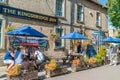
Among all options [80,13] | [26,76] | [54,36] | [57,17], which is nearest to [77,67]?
[26,76]

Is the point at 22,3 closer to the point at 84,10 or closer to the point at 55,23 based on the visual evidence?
the point at 55,23

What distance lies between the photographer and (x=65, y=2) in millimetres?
22203

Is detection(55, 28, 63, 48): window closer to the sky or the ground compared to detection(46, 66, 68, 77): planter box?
closer to the sky

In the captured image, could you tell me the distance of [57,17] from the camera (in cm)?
2094

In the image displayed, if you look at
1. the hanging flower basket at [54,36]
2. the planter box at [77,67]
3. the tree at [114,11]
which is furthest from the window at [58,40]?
the tree at [114,11]

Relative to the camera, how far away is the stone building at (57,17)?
53.4 ft

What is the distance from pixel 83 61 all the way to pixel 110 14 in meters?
14.8

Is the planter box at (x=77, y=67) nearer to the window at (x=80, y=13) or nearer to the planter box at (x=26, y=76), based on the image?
the planter box at (x=26, y=76)

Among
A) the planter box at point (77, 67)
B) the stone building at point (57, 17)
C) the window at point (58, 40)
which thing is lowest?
the planter box at point (77, 67)

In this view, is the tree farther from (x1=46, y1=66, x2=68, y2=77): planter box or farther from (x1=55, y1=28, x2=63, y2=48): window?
(x1=46, y1=66, x2=68, y2=77): planter box

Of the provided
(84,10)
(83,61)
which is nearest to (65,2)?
(84,10)

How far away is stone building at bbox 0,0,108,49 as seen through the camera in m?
16.3

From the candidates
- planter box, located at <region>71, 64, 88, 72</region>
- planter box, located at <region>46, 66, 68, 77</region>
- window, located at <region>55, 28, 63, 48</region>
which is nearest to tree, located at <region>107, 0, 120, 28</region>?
window, located at <region>55, 28, 63, 48</region>

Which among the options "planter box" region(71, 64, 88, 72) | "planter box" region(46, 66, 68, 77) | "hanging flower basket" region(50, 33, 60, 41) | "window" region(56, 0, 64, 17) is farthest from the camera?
"window" region(56, 0, 64, 17)
